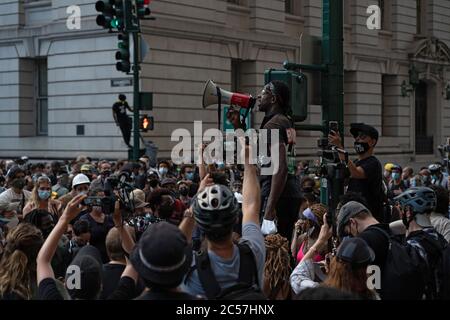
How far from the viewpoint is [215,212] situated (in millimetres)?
4160

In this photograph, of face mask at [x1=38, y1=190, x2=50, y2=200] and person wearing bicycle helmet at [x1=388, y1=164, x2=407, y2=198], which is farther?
person wearing bicycle helmet at [x1=388, y1=164, x2=407, y2=198]

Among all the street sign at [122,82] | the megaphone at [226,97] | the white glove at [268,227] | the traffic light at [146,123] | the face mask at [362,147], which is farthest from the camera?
the street sign at [122,82]

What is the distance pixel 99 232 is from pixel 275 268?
320 cm

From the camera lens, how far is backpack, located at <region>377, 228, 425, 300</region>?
5.38m

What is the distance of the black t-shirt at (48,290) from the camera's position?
4.36 m

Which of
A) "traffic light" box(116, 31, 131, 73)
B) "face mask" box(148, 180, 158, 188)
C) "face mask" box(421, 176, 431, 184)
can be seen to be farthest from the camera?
"face mask" box(421, 176, 431, 184)

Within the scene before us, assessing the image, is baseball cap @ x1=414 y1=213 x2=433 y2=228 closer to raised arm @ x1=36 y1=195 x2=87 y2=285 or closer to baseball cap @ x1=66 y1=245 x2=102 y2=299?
baseball cap @ x1=66 y1=245 x2=102 y2=299

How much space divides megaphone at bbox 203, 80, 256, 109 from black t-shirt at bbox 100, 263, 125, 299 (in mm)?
1741

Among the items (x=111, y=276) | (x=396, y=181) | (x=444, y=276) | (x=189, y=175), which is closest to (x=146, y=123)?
(x=189, y=175)

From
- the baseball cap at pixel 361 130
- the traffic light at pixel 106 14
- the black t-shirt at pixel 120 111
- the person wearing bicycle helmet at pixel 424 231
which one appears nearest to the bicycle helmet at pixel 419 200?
the person wearing bicycle helmet at pixel 424 231

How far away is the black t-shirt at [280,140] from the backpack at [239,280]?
266 centimetres

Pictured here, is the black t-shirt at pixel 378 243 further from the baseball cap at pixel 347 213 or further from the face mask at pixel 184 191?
the face mask at pixel 184 191

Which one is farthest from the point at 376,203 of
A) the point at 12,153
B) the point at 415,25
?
the point at 415,25

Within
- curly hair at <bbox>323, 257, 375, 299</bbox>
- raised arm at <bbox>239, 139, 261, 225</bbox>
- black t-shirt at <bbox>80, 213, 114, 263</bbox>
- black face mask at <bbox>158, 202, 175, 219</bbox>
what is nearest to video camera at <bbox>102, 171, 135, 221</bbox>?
raised arm at <bbox>239, 139, 261, 225</bbox>
